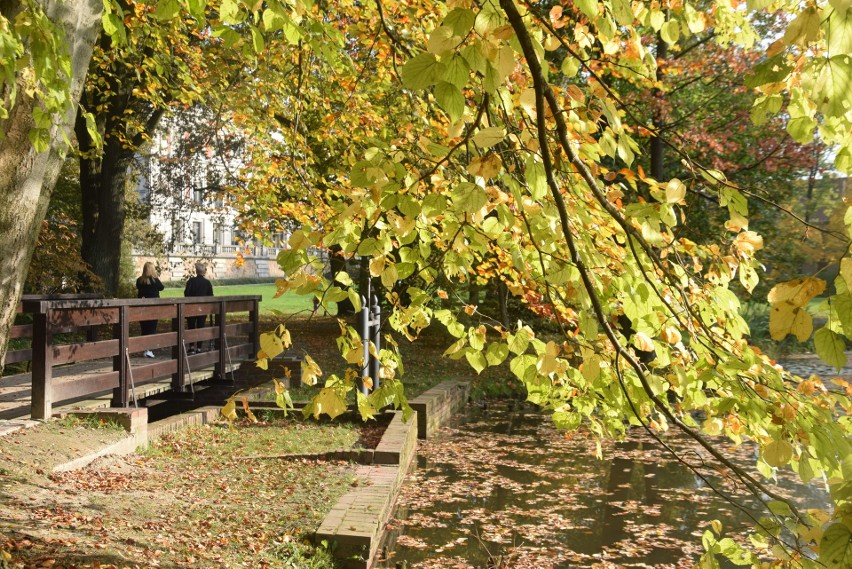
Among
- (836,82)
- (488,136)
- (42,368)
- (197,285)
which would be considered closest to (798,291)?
(836,82)

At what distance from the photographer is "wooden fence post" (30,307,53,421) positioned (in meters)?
7.59

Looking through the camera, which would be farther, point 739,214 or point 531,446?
point 531,446

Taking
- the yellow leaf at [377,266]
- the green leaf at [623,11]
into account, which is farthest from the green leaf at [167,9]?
the green leaf at [623,11]

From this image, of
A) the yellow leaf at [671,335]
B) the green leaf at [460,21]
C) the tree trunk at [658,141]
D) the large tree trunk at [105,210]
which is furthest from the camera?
the large tree trunk at [105,210]

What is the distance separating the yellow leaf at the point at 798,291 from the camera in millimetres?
1682

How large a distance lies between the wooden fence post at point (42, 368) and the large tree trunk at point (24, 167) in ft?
13.2

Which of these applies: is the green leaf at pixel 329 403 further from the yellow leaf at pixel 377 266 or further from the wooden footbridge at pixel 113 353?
the wooden footbridge at pixel 113 353

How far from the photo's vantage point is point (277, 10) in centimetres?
276

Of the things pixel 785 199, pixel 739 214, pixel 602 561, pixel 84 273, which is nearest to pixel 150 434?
pixel 602 561

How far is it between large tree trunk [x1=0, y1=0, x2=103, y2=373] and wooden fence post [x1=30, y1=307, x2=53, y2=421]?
4.03 m

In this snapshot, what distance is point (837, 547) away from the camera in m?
1.61

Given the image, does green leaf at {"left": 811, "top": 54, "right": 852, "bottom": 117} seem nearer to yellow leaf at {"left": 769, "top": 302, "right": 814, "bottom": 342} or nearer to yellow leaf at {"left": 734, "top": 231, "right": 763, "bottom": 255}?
yellow leaf at {"left": 769, "top": 302, "right": 814, "bottom": 342}

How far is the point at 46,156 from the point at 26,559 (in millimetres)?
2293

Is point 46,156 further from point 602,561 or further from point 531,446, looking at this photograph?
point 531,446
